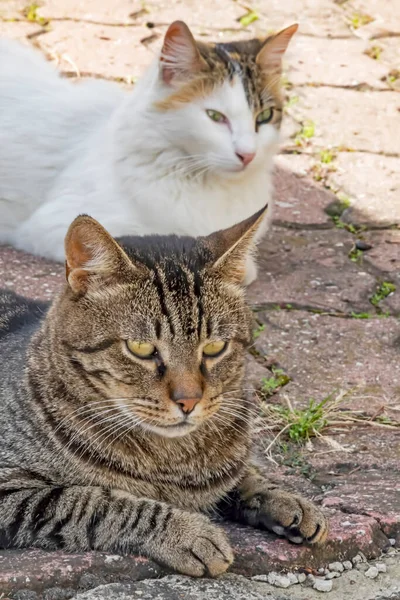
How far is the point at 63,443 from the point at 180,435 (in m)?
0.31

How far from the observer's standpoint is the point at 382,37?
22.6 ft

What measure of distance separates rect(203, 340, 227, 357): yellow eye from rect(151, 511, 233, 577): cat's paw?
1.48ft

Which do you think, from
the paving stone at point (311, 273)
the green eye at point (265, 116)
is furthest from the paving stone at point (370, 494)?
the green eye at point (265, 116)

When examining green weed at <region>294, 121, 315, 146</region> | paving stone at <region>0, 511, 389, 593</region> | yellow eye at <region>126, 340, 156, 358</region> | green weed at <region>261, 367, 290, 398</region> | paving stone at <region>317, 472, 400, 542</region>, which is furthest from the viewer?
green weed at <region>294, 121, 315, 146</region>

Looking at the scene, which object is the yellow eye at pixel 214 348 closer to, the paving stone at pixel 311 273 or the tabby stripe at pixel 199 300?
the tabby stripe at pixel 199 300

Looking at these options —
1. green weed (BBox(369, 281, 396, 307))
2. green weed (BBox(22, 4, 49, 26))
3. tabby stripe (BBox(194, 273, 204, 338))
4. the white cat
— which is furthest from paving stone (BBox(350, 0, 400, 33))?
tabby stripe (BBox(194, 273, 204, 338))

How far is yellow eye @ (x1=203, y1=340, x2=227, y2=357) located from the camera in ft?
→ 8.48

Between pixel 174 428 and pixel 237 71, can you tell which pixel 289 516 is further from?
pixel 237 71

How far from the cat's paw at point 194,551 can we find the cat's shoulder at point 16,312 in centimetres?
102

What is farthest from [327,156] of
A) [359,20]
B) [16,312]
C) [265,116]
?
[16,312]

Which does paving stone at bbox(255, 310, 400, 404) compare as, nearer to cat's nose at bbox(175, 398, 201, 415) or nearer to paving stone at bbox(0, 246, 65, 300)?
paving stone at bbox(0, 246, 65, 300)

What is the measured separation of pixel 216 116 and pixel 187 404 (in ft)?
6.94

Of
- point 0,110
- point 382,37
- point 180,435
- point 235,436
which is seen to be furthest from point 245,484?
point 382,37

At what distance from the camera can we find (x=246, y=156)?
425 cm
